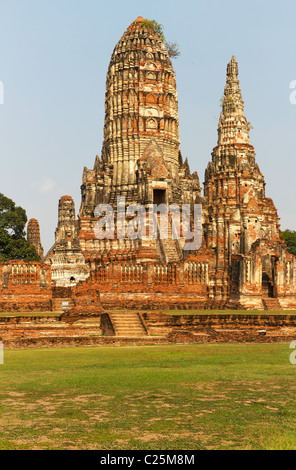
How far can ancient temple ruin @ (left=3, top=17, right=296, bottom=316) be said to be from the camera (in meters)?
35.4

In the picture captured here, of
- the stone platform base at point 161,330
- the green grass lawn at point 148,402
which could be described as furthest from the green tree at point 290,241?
the green grass lawn at point 148,402

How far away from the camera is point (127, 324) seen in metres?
Result: 22.5

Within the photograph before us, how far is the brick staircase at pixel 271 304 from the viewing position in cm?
3478

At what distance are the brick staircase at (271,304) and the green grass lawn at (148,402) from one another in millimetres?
20295

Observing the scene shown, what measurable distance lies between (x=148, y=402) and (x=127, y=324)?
1350 centimetres

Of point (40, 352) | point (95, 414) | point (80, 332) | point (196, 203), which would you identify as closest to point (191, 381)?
point (95, 414)

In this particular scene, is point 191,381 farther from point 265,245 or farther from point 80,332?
point 265,245

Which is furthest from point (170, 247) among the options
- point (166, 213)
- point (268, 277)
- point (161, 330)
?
point (161, 330)

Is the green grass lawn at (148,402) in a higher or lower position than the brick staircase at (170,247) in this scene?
lower

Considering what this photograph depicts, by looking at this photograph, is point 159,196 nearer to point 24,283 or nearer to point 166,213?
point 166,213

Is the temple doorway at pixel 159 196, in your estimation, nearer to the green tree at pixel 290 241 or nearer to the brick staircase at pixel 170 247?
the brick staircase at pixel 170 247

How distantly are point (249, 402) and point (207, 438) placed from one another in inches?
84.2

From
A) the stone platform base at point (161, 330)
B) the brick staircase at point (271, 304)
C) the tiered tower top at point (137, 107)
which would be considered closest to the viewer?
the stone platform base at point (161, 330)
